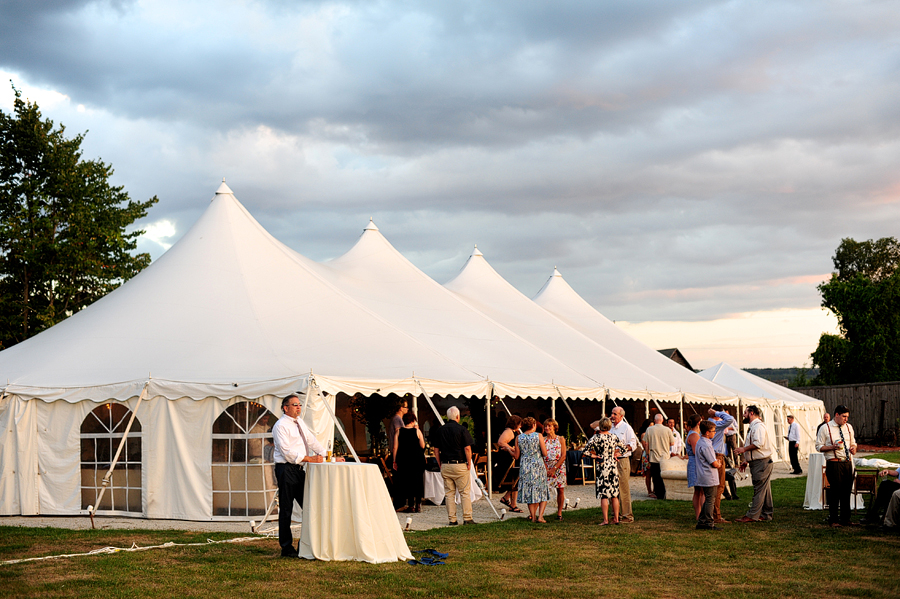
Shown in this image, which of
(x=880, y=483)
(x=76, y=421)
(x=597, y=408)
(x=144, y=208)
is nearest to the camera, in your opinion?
(x=880, y=483)

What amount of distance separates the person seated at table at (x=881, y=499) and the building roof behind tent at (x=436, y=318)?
5124 mm

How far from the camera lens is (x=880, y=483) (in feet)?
31.4

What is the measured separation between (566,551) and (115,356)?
22.4ft

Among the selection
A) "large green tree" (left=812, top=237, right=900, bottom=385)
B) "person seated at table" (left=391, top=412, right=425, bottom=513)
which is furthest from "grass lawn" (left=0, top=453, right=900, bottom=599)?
"large green tree" (left=812, top=237, right=900, bottom=385)

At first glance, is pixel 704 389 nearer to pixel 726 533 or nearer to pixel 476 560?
pixel 726 533

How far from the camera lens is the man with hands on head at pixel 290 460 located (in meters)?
7.33

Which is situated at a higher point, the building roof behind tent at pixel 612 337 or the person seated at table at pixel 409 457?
the building roof behind tent at pixel 612 337

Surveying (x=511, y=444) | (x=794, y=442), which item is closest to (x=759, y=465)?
(x=511, y=444)

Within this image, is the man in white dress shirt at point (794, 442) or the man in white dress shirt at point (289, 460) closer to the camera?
the man in white dress shirt at point (289, 460)

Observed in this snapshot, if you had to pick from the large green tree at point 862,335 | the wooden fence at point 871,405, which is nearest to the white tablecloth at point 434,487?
the wooden fence at point 871,405

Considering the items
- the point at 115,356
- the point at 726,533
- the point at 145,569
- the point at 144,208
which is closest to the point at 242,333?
the point at 115,356

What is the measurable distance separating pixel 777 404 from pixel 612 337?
451 cm

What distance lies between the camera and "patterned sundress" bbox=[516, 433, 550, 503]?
31.8 ft

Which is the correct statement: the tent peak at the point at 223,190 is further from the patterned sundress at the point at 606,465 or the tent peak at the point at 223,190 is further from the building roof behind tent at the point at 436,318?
the patterned sundress at the point at 606,465
